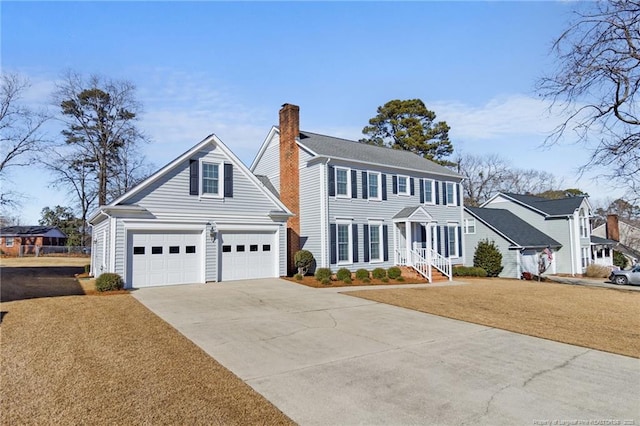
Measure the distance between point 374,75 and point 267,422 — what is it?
14045 millimetres

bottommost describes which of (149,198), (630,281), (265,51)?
(630,281)

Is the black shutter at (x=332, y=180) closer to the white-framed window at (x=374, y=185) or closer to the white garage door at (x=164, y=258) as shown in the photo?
the white-framed window at (x=374, y=185)

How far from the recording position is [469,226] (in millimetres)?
30281

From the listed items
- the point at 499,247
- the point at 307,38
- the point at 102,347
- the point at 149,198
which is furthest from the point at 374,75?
the point at 499,247

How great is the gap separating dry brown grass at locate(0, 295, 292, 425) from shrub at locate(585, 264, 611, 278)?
34.1m

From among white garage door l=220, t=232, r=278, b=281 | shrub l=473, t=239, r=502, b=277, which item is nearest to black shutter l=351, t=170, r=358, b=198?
white garage door l=220, t=232, r=278, b=281

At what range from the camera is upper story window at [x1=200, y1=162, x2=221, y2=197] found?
17.1 m

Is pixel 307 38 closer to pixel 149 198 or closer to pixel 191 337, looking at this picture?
pixel 149 198

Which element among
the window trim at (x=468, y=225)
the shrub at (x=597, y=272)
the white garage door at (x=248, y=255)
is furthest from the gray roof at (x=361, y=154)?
the shrub at (x=597, y=272)

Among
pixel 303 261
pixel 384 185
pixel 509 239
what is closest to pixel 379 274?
pixel 303 261

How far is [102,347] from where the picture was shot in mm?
6887

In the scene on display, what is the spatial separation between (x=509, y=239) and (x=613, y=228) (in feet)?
68.2

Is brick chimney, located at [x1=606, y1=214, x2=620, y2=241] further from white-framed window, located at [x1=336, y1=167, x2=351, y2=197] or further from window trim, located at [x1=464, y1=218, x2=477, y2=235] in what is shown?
white-framed window, located at [x1=336, y1=167, x2=351, y2=197]

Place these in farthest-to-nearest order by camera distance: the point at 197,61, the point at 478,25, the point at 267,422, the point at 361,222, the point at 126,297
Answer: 1. the point at 361,222
2. the point at 197,61
3. the point at 126,297
4. the point at 478,25
5. the point at 267,422
